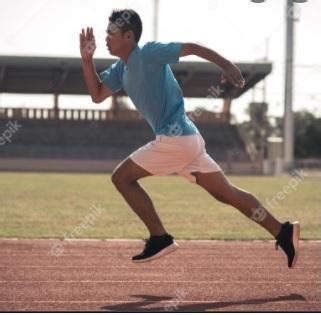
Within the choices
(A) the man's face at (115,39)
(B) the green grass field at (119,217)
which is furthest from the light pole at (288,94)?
(A) the man's face at (115,39)

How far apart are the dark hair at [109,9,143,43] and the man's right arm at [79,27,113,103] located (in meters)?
0.31

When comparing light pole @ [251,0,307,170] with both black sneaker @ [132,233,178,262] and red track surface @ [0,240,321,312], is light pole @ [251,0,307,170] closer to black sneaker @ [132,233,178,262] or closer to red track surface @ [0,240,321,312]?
red track surface @ [0,240,321,312]

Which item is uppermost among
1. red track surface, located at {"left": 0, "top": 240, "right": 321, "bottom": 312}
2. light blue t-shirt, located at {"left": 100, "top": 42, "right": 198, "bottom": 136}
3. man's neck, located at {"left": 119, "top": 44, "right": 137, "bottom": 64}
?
man's neck, located at {"left": 119, "top": 44, "right": 137, "bottom": 64}

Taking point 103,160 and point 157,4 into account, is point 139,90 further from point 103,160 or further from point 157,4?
point 103,160

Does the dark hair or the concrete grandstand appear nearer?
the dark hair

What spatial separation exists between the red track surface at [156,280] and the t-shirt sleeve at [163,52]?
196 centimetres

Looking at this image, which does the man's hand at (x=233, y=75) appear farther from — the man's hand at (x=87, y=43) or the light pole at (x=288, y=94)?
the light pole at (x=288, y=94)

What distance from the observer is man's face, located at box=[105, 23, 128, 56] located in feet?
18.7

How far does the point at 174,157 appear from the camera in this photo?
5832 millimetres

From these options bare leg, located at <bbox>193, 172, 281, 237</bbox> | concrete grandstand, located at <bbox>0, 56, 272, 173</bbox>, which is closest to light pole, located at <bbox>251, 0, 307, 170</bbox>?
concrete grandstand, located at <bbox>0, 56, 272, 173</bbox>

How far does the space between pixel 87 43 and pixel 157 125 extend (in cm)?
93

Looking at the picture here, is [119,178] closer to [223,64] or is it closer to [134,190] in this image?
[134,190]

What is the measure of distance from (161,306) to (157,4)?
42851 mm
